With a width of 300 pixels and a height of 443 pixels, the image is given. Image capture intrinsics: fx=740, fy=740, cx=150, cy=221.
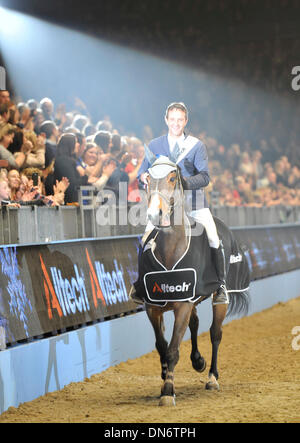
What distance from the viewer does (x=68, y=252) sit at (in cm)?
845

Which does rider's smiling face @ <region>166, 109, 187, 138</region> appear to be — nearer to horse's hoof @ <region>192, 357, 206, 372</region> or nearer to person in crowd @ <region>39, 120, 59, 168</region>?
horse's hoof @ <region>192, 357, 206, 372</region>

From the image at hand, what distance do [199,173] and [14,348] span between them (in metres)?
2.44

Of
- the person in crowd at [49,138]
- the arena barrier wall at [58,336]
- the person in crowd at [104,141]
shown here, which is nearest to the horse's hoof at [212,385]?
the arena barrier wall at [58,336]

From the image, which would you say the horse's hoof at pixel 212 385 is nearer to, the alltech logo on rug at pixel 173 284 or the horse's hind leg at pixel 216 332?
the horse's hind leg at pixel 216 332

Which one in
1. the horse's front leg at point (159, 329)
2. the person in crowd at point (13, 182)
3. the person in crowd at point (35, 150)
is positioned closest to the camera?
the horse's front leg at point (159, 329)

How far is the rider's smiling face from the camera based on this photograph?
23.9ft

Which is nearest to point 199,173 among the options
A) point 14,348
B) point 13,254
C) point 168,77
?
point 13,254

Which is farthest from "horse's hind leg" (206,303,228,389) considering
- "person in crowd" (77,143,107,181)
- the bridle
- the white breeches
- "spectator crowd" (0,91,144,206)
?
"person in crowd" (77,143,107,181)

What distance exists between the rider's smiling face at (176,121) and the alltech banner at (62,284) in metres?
1.89

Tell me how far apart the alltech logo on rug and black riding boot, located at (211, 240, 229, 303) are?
22.5 inches

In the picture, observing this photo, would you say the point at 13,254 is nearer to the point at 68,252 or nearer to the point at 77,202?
the point at 68,252

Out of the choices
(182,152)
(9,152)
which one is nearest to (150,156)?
(182,152)

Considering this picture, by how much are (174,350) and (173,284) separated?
0.62 metres

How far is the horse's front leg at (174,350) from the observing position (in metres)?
6.75
